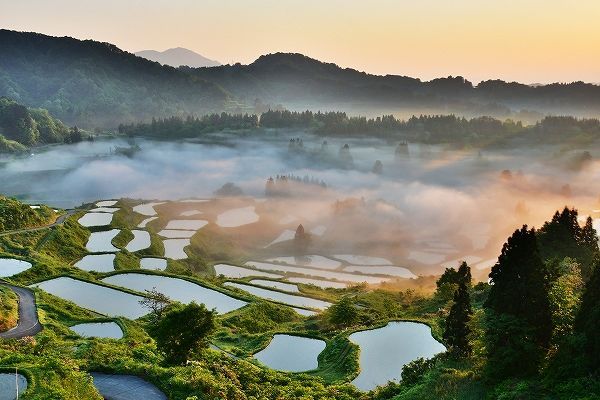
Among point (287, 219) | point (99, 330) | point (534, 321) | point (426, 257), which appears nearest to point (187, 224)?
point (287, 219)

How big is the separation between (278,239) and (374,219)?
146ft

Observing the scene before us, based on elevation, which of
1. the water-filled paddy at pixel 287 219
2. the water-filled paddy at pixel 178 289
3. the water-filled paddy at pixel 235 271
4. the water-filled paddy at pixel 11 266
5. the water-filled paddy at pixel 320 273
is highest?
the water-filled paddy at pixel 11 266

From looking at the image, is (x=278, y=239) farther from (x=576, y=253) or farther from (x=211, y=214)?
(x=576, y=253)

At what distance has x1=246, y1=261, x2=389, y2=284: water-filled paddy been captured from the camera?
10738 centimetres

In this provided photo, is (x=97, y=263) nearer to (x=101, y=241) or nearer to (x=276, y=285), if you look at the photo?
(x=101, y=241)

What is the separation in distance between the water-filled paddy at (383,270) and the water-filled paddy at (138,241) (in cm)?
4557

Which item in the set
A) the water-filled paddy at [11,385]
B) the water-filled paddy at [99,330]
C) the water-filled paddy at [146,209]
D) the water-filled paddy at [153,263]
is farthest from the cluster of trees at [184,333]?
the water-filled paddy at [146,209]

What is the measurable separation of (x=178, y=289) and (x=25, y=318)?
66.1ft

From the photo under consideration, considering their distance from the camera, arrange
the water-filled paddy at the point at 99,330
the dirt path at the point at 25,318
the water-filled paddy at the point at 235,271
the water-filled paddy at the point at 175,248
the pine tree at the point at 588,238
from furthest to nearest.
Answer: the water-filled paddy at the point at 175,248
the water-filled paddy at the point at 235,271
the pine tree at the point at 588,238
the water-filled paddy at the point at 99,330
the dirt path at the point at 25,318

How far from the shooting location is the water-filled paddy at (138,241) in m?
90.3

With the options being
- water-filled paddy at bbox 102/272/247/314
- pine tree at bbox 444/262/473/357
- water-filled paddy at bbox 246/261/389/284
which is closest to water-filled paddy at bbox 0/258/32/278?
water-filled paddy at bbox 102/272/247/314

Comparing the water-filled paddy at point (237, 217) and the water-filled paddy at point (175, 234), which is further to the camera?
the water-filled paddy at point (237, 217)

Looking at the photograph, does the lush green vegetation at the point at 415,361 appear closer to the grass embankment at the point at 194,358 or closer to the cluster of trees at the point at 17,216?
the grass embankment at the point at 194,358

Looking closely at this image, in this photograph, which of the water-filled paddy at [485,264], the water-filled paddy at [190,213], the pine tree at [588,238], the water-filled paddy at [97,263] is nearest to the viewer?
the pine tree at [588,238]
